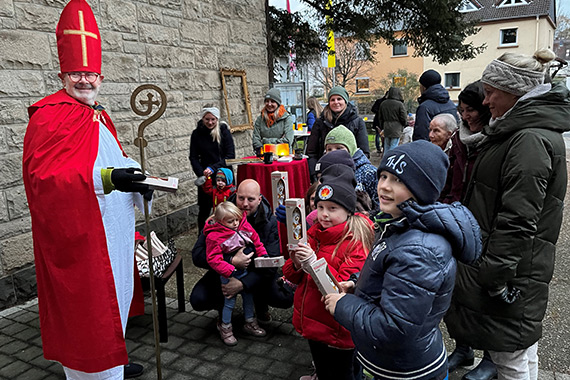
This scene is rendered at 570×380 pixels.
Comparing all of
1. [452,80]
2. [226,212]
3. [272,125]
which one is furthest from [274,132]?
[452,80]

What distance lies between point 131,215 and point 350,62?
30.3 m

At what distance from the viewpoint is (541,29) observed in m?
34.7

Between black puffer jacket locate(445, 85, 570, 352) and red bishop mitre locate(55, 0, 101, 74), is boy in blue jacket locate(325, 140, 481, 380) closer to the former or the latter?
black puffer jacket locate(445, 85, 570, 352)

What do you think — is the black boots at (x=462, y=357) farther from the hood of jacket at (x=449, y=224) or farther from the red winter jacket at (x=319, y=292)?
the hood of jacket at (x=449, y=224)

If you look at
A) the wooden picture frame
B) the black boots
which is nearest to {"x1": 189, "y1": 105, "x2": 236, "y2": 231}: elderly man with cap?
the wooden picture frame

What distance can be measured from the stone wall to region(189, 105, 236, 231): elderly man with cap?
Result: 0.69m

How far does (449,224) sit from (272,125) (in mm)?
5090

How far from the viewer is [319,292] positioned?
101 inches

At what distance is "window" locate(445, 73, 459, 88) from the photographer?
3629cm

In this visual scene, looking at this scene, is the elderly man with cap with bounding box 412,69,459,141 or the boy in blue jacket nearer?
the boy in blue jacket

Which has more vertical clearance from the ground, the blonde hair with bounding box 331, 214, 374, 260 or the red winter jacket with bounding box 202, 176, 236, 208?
the blonde hair with bounding box 331, 214, 374, 260

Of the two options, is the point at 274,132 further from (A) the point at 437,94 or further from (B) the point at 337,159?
(B) the point at 337,159

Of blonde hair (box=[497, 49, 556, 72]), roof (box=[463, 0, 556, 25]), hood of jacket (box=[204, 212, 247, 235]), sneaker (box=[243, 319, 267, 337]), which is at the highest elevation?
roof (box=[463, 0, 556, 25])

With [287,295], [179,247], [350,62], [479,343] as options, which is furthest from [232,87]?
[350,62]
